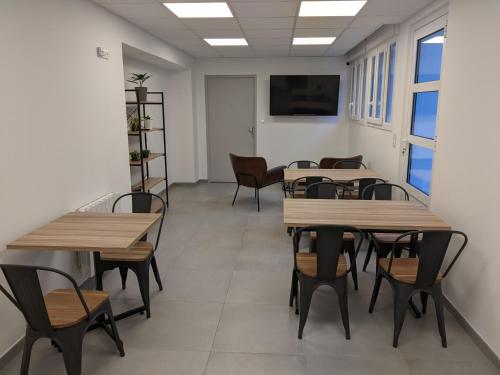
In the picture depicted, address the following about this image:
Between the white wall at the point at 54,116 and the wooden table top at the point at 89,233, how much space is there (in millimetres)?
124

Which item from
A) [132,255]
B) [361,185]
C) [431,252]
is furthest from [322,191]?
[132,255]

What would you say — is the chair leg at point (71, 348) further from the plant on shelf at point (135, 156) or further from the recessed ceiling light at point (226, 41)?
the recessed ceiling light at point (226, 41)

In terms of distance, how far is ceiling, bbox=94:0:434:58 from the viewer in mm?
3672

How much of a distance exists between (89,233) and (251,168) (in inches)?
144

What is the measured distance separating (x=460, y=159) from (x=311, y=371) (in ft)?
6.07

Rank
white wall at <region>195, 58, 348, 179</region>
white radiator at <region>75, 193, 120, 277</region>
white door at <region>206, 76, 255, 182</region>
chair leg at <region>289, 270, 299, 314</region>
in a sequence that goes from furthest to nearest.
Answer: white door at <region>206, 76, 255, 182</region>
white wall at <region>195, 58, 348, 179</region>
white radiator at <region>75, 193, 120, 277</region>
chair leg at <region>289, 270, 299, 314</region>

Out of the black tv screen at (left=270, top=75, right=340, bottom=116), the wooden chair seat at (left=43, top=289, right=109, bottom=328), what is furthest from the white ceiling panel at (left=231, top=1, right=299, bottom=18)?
the black tv screen at (left=270, top=75, right=340, bottom=116)

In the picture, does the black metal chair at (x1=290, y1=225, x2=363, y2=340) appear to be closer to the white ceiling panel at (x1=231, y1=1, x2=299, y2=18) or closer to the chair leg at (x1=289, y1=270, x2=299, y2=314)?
the chair leg at (x1=289, y1=270, x2=299, y2=314)

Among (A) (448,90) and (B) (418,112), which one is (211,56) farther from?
(A) (448,90)

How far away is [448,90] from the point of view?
10.3ft

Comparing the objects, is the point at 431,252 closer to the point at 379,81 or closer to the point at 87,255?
the point at 87,255

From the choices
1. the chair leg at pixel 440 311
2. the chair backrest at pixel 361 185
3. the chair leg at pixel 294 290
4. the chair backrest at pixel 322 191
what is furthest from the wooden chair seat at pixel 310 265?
the chair backrest at pixel 361 185

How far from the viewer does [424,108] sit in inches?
158

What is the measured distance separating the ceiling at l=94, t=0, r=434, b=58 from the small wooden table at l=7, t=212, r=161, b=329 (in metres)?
1.98
